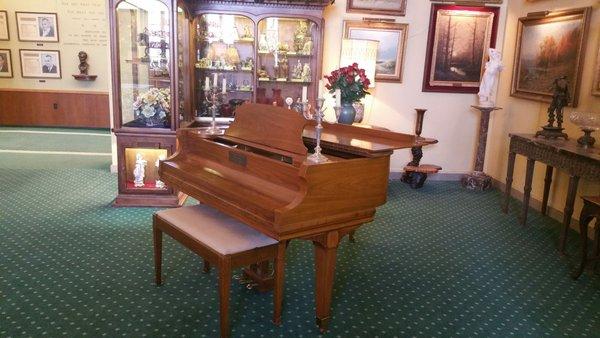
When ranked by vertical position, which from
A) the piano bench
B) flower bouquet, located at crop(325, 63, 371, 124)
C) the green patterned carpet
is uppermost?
flower bouquet, located at crop(325, 63, 371, 124)

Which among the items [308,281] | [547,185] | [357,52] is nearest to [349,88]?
[357,52]

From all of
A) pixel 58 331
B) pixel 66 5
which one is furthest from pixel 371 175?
pixel 66 5

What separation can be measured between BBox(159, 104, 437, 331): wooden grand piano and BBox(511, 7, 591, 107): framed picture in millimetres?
2925

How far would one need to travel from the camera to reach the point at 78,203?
185 inches

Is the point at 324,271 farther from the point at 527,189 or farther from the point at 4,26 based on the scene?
the point at 4,26

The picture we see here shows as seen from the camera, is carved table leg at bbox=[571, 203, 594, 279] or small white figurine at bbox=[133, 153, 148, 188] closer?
carved table leg at bbox=[571, 203, 594, 279]

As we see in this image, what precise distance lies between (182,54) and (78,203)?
178cm

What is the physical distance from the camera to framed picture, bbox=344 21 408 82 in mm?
5648

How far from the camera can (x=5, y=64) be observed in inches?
343

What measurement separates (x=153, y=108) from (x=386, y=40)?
280 cm

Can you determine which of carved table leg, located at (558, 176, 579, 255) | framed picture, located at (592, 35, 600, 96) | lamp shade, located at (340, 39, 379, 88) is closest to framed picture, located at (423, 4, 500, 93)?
lamp shade, located at (340, 39, 379, 88)

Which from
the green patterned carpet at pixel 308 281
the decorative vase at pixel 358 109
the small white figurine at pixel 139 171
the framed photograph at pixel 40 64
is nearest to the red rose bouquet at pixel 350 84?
the decorative vase at pixel 358 109

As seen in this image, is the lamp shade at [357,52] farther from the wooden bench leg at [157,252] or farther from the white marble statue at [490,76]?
the wooden bench leg at [157,252]

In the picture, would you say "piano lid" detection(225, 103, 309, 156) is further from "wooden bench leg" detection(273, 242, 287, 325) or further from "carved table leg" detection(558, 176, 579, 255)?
"carved table leg" detection(558, 176, 579, 255)
